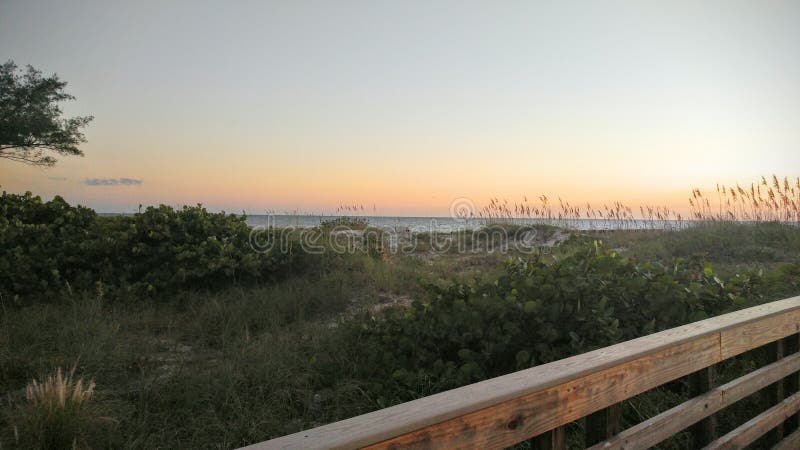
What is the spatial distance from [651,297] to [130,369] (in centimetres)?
423

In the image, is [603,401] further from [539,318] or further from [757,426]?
[539,318]

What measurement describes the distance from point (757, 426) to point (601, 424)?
1.37m

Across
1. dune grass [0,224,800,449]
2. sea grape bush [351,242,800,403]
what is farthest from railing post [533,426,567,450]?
dune grass [0,224,800,449]

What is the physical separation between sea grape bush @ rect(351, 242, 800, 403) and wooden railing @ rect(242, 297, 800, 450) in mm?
924

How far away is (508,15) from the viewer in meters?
9.00

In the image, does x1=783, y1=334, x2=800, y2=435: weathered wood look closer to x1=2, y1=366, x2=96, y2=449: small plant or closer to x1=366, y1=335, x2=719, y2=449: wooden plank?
x1=366, y1=335, x2=719, y2=449: wooden plank

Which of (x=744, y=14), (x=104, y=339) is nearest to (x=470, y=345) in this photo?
(x=104, y=339)

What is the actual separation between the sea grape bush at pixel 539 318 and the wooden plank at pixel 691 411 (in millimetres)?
827

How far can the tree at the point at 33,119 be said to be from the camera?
11336mm

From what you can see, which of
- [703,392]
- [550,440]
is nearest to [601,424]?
[550,440]

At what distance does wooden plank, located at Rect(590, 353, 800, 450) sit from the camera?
1515 millimetres

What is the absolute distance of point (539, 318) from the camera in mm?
3357

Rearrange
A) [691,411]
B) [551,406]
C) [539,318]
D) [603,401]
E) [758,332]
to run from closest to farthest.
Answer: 1. [551,406]
2. [603,401]
3. [691,411]
4. [758,332]
5. [539,318]

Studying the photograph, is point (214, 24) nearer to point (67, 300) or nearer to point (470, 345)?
point (67, 300)
